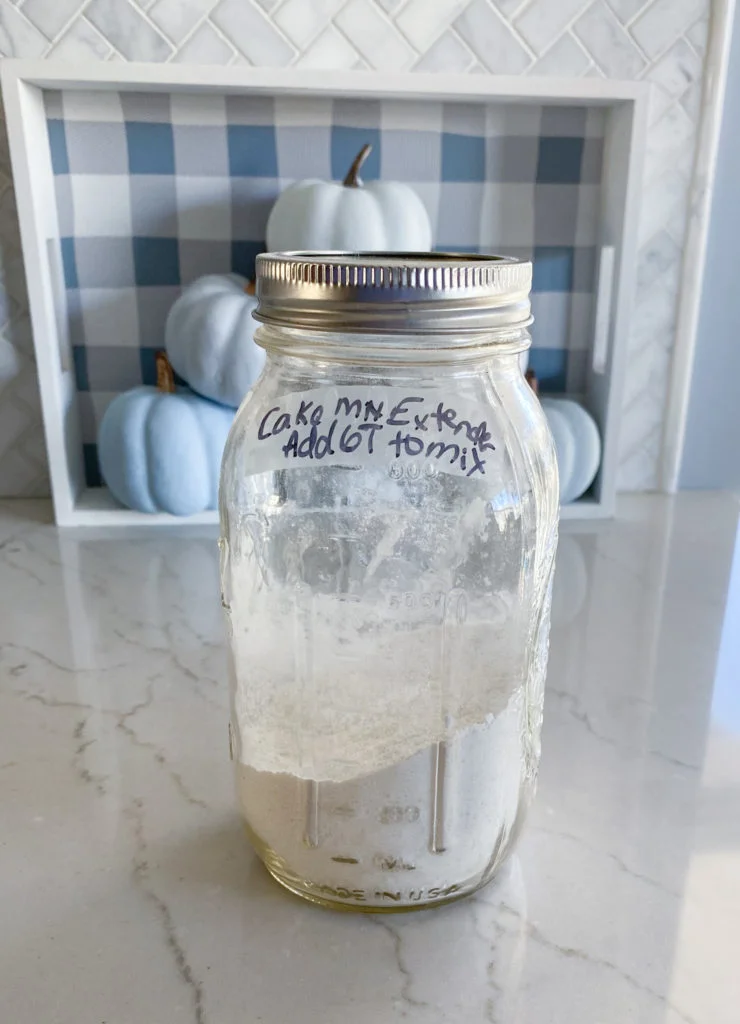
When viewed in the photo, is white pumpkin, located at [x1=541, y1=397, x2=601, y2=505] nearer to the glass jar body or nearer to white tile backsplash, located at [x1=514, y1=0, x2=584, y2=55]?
white tile backsplash, located at [x1=514, y1=0, x2=584, y2=55]

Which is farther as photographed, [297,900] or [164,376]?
[164,376]

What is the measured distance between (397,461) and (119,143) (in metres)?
0.68

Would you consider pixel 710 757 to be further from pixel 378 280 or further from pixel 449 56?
pixel 449 56

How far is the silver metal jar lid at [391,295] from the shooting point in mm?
318

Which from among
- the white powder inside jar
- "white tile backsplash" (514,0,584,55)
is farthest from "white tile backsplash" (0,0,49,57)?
the white powder inside jar

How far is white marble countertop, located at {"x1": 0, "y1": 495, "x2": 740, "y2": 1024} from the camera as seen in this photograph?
1.23ft

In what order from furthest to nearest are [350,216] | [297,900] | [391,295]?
[350,216] < [297,900] < [391,295]

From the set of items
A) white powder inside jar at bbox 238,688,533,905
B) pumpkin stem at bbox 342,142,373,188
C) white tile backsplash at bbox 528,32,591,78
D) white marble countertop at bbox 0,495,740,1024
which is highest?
white tile backsplash at bbox 528,32,591,78

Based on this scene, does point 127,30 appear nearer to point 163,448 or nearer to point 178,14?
point 178,14

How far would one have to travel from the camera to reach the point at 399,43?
2.90 feet

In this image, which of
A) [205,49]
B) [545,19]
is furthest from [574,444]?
[205,49]

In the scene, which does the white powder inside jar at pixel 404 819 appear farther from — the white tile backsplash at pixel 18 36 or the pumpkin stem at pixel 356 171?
the white tile backsplash at pixel 18 36

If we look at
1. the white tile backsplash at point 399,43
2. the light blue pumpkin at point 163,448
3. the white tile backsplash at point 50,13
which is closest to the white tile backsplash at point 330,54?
the white tile backsplash at point 399,43

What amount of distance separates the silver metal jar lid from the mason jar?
1.0 inches
